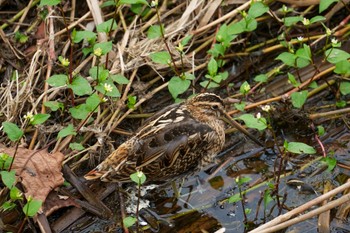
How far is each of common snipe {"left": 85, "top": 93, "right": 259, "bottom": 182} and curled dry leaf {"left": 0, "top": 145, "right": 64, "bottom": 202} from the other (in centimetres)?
23

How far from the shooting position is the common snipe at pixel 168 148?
18.7ft

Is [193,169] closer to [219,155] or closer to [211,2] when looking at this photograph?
[219,155]

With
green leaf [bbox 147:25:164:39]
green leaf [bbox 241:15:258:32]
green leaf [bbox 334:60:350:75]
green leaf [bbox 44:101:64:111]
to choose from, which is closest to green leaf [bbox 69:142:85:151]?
green leaf [bbox 44:101:64:111]

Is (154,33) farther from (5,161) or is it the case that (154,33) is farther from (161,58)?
(5,161)

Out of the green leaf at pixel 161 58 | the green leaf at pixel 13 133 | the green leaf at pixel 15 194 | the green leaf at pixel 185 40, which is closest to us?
the green leaf at pixel 15 194

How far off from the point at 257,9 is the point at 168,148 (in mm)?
1337

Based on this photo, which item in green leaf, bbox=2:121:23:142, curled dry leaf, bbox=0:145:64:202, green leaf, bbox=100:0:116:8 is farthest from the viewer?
green leaf, bbox=100:0:116:8

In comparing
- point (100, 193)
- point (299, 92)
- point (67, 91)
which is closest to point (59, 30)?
point (67, 91)

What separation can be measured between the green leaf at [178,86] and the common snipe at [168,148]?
0.42 feet

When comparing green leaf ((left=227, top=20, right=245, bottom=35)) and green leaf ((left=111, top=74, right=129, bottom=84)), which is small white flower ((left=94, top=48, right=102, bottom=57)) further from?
green leaf ((left=227, top=20, right=245, bottom=35))

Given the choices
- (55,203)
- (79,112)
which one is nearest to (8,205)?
(55,203)

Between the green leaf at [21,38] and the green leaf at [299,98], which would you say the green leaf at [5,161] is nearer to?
the green leaf at [21,38]

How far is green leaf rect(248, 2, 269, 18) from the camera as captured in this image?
20.1 ft

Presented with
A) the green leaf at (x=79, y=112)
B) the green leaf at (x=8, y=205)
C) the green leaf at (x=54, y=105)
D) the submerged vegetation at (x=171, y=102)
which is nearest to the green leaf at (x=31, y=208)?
the submerged vegetation at (x=171, y=102)
